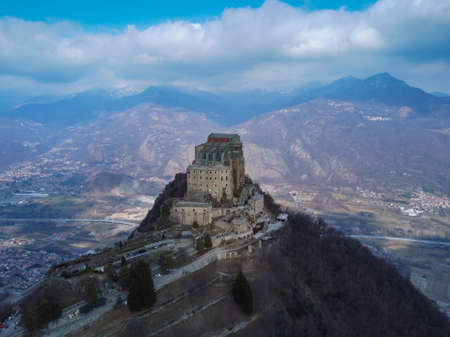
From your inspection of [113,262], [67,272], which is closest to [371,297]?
→ [113,262]

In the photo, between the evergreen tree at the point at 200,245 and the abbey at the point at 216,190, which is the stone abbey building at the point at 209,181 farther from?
the evergreen tree at the point at 200,245

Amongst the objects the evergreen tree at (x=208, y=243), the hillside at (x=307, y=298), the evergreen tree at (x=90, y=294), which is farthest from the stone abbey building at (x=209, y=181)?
the evergreen tree at (x=90, y=294)

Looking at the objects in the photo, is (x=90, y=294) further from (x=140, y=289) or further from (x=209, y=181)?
(x=209, y=181)

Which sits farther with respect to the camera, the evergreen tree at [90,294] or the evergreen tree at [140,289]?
the evergreen tree at [140,289]

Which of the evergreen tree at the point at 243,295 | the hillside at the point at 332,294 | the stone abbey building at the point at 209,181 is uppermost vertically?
the stone abbey building at the point at 209,181

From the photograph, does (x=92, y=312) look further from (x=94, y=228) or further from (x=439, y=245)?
(x=439, y=245)

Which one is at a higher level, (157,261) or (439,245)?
(157,261)
